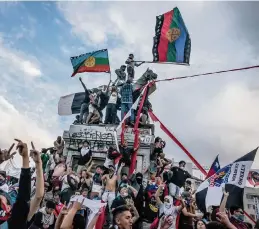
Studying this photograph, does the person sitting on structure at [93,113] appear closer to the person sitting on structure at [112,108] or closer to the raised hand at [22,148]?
the person sitting on structure at [112,108]

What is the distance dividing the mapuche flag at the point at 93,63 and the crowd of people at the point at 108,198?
4349mm

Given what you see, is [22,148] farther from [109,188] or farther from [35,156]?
[109,188]

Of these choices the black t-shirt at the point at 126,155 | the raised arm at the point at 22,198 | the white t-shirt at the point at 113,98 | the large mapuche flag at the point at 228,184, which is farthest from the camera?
the white t-shirt at the point at 113,98

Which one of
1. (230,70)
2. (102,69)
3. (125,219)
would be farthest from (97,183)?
(102,69)

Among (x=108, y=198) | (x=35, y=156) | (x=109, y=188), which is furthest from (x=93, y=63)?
Answer: (x=35, y=156)

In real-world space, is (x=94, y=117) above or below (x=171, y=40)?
below

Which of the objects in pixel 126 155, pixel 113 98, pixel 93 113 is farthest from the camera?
pixel 93 113

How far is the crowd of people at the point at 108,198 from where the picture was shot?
2.65 m

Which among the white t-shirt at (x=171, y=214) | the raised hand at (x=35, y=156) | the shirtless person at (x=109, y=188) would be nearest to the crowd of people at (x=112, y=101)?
the shirtless person at (x=109, y=188)

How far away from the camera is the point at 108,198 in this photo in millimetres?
8070

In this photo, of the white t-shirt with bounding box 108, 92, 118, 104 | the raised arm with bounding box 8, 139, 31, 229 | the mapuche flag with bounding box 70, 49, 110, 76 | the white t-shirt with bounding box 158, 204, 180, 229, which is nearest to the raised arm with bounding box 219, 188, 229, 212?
the white t-shirt with bounding box 158, 204, 180, 229

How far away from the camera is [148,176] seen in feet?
43.0

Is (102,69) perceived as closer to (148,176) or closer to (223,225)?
(148,176)

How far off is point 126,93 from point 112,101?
84 cm
